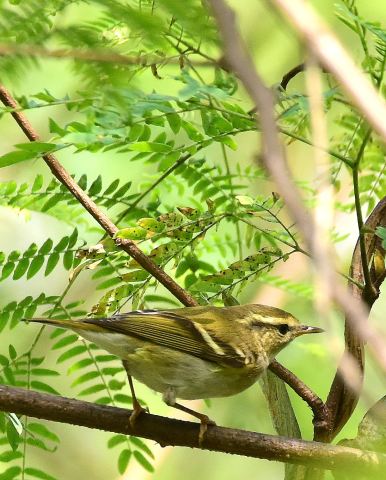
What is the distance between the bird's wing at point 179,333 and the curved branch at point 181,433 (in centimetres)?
37

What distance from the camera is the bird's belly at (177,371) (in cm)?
257

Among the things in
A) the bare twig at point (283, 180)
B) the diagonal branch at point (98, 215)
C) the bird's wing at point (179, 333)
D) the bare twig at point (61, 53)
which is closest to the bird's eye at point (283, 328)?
the bird's wing at point (179, 333)

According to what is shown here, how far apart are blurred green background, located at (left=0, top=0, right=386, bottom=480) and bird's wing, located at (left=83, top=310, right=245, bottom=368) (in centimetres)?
123

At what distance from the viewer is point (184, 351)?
2.65m

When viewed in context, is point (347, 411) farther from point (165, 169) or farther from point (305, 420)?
point (305, 420)

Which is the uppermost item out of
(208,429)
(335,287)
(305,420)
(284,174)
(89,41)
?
(89,41)

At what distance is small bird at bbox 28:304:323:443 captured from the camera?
8.34 feet

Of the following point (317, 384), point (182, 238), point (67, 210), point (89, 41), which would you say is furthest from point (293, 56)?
point (89, 41)

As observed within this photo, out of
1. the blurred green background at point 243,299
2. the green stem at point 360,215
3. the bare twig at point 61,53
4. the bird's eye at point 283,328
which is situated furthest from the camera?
the blurred green background at point 243,299

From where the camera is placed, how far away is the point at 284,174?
640 millimetres

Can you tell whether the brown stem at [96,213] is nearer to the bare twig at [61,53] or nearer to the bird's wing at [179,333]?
the bird's wing at [179,333]

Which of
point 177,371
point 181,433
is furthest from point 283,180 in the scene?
point 177,371

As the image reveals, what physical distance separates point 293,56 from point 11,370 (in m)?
3.57

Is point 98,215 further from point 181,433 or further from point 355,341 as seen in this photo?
point 355,341
